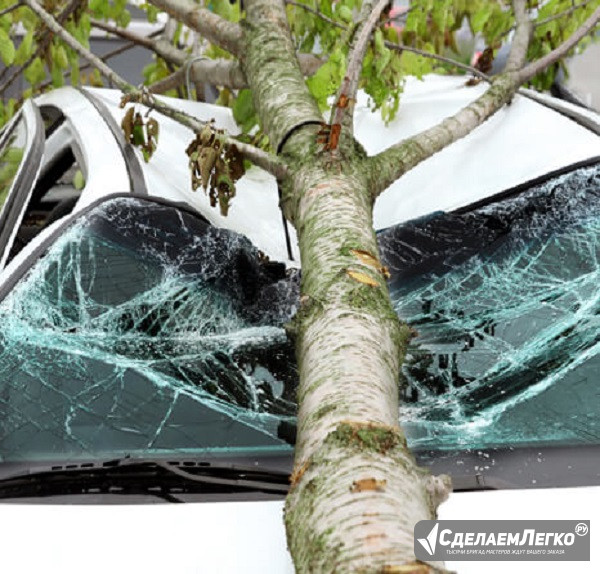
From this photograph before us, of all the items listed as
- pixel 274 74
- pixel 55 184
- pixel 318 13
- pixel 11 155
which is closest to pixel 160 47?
pixel 318 13

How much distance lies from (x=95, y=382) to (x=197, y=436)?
0.28 meters

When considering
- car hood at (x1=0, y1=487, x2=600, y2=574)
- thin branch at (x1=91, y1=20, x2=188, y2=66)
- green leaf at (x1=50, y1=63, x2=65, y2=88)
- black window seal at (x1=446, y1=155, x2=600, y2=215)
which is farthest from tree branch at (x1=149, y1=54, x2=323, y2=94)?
car hood at (x1=0, y1=487, x2=600, y2=574)

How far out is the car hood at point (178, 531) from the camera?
5.23ft

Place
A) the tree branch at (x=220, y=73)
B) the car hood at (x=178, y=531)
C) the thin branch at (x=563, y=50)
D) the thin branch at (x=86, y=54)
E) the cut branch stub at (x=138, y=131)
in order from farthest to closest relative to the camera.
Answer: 1. the tree branch at (x=220, y=73)
2. the thin branch at (x=563, y=50)
3. the thin branch at (x=86, y=54)
4. the cut branch stub at (x=138, y=131)
5. the car hood at (x=178, y=531)

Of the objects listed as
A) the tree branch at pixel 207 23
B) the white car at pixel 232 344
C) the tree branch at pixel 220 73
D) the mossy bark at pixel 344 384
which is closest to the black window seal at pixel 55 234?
the white car at pixel 232 344

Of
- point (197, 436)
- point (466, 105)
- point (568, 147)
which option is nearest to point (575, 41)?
point (466, 105)

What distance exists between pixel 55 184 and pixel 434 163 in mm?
1288

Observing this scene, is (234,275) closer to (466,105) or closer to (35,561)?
(35,561)

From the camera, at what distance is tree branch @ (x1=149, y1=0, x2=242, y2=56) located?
338cm

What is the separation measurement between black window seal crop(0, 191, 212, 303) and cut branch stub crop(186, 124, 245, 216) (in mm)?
106

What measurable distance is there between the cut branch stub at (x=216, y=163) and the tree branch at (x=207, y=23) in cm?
89

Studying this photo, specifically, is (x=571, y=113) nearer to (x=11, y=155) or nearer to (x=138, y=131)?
(x=138, y=131)

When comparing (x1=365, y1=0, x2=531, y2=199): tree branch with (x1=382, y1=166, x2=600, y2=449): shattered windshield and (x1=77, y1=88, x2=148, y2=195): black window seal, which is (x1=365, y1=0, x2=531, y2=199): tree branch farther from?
(x1=77, y1=88, x2=148, y2=195): black window seal

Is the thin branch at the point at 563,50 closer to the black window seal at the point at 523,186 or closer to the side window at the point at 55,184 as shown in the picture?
the black window seal at the point at 523,186
